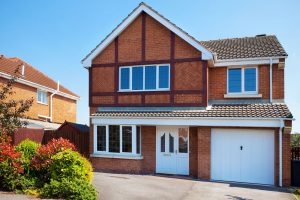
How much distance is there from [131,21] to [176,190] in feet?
31.3

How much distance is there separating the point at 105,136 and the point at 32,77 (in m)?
13.6

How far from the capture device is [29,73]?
2683cm

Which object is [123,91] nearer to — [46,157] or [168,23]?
[168,23]

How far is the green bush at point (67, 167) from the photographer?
379 inches

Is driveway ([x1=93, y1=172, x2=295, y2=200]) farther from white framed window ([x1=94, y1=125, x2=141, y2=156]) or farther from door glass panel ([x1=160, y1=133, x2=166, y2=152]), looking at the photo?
white framed window ([x1=94, y1=125, x2=141, y2=156])

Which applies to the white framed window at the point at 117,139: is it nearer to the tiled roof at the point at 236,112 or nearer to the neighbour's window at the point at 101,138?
the neighbour's window at the point at 101,138

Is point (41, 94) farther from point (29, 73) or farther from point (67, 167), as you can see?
point (67, 167)

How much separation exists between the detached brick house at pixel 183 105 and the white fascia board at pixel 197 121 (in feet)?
0.14

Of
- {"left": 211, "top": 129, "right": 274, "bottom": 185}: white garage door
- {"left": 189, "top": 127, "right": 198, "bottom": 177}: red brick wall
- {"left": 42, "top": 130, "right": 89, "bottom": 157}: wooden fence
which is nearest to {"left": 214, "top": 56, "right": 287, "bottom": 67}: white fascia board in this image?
{"left": 211, "top": 129, "right": 274, "bottom": 185}: white garage door

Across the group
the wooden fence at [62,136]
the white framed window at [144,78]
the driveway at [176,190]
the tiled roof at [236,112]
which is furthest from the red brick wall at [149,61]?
the driveway at [176,190]

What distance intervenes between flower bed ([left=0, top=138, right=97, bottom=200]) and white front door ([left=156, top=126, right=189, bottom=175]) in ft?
18.8

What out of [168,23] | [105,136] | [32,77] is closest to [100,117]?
[105,136]

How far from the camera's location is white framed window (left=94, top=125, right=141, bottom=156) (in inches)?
608

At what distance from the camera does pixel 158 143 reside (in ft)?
50.6
